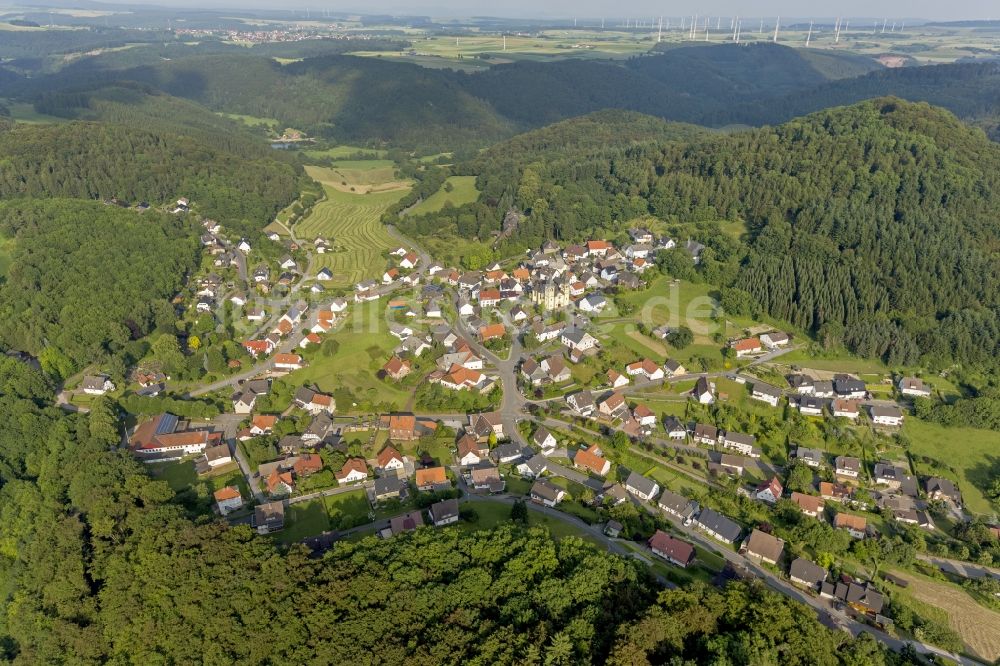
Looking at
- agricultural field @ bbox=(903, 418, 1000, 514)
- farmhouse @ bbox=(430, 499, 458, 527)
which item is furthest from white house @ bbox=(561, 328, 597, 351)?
agricultural field @ bbox=(903, 418, 1000, 514)

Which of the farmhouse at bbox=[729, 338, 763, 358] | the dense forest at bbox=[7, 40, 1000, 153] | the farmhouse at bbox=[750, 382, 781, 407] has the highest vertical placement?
the dense forest at bbox=[7, 40, 1000, 153]

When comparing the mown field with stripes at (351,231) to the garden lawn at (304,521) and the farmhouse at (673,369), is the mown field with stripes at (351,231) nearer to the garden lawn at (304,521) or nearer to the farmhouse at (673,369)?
the farmhouse at (673,369)

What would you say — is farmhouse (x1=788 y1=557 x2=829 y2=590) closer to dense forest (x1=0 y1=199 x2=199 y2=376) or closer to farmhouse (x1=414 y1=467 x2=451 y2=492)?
farmhouse (x1=414 y1=467 x2=451 y2=492)

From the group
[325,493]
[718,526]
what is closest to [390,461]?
[325,493]

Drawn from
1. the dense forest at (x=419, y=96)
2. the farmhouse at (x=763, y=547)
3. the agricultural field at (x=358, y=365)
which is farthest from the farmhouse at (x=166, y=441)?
the dense forest at (x=419, y=96)

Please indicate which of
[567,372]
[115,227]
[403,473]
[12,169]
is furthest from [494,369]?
[12,169]

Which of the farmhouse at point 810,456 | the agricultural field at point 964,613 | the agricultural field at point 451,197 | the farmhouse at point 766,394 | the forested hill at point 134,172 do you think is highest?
the forested hill at point 134,172
